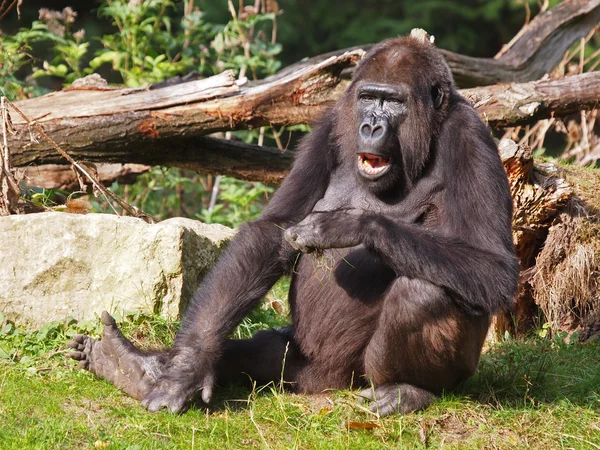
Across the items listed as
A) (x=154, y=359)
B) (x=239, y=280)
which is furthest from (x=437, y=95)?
(x=154, y=359)

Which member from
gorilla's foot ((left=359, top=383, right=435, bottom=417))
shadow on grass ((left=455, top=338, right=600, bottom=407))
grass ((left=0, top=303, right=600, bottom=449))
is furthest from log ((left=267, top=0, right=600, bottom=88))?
gorilla's foot ((left=359, top=383, right=435, bottom=417))

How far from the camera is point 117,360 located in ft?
14.5

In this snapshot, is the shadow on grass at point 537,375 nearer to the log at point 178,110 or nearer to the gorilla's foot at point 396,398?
the gorilla's foot at point 396,398

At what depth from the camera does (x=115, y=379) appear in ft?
14.5

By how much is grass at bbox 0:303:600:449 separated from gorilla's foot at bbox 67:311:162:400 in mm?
72

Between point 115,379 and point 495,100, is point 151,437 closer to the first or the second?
point 115,379

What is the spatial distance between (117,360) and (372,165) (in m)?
1.77

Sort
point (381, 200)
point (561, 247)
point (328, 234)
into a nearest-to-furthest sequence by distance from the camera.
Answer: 1. point (328, 234)
2. point (381, 200)
3. point (561, 247)

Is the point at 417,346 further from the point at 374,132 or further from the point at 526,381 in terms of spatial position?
the point at 374,132

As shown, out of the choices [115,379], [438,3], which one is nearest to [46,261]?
[115,379]

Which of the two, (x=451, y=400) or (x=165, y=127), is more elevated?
(x=165, y=127)

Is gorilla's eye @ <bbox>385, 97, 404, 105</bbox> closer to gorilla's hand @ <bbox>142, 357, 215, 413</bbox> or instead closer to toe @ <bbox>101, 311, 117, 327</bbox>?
gorilla's hand @ <bbox>142, 357, 215, 413</bbox>

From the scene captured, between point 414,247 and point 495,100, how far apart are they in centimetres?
311

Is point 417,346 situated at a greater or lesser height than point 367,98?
lesser
